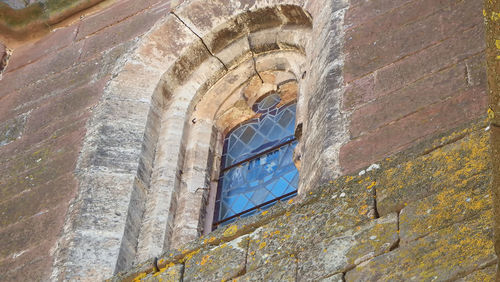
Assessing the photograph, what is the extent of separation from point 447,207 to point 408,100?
115 cm

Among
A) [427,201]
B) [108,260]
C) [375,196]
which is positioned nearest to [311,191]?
[375,196]

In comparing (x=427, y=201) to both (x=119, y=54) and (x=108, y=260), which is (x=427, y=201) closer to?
(x=108, y=260)

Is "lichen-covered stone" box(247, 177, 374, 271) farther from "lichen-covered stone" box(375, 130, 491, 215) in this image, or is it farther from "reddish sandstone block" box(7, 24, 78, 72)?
"reddish sandstone block" box(7, 24, 78, 72)

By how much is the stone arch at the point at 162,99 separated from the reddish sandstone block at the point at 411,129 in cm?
87

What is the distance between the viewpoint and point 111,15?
8.05 m

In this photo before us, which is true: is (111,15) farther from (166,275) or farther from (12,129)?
(166,275)

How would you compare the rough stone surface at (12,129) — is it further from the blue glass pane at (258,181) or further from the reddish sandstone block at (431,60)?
the reddish sandstone block at (431,60)

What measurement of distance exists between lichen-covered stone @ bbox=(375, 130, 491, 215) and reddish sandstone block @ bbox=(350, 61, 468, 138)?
0.64 metres

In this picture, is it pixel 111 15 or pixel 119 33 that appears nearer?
pixel 119 33

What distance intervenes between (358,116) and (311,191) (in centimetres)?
68

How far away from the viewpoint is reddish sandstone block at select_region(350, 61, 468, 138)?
16.5ft

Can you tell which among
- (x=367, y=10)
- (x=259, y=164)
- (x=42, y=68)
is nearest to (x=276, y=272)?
(x=367, y=10)

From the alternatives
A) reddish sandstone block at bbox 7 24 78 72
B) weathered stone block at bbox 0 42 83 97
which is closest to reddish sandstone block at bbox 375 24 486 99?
weathered stone block at bbox 0 42 83 97

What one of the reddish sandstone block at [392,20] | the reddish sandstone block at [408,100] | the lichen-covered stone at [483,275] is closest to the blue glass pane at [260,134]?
the reddish sandstone block at [392,20]
